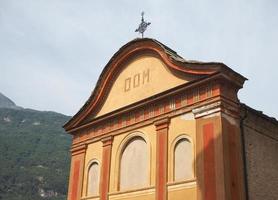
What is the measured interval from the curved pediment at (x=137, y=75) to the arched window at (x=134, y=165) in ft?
5.78

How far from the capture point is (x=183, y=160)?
13.4m

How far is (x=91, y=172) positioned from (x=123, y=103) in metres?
3.11

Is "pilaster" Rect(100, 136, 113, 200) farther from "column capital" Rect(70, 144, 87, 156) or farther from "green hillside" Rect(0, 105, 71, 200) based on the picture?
"green hillside" Rect(0, 105, 71, 200)

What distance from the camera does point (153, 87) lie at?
50.7 feet

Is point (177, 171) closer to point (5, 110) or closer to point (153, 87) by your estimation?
point (153, 87)

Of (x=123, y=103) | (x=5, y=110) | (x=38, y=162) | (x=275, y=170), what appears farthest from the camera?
(x=5, y=110)

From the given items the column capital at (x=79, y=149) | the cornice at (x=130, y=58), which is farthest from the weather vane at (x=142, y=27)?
the column capital at (x=79, y=149)

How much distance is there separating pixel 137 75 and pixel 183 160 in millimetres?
4419

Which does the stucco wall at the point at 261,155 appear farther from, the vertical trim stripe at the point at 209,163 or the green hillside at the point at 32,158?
the green hillside at the point at 32,158

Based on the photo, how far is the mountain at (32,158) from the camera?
90.7 m

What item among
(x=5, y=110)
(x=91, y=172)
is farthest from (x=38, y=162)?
(x=91, y=172)

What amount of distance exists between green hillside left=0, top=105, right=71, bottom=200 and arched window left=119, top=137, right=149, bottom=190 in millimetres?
75596

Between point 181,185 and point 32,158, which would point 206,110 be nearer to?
point 181,185

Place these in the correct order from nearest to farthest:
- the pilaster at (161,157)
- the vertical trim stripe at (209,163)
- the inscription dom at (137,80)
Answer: the vertical trim stripe at (209,163)
the pilaster at (161,157)
the inscription dom at (137,80)
